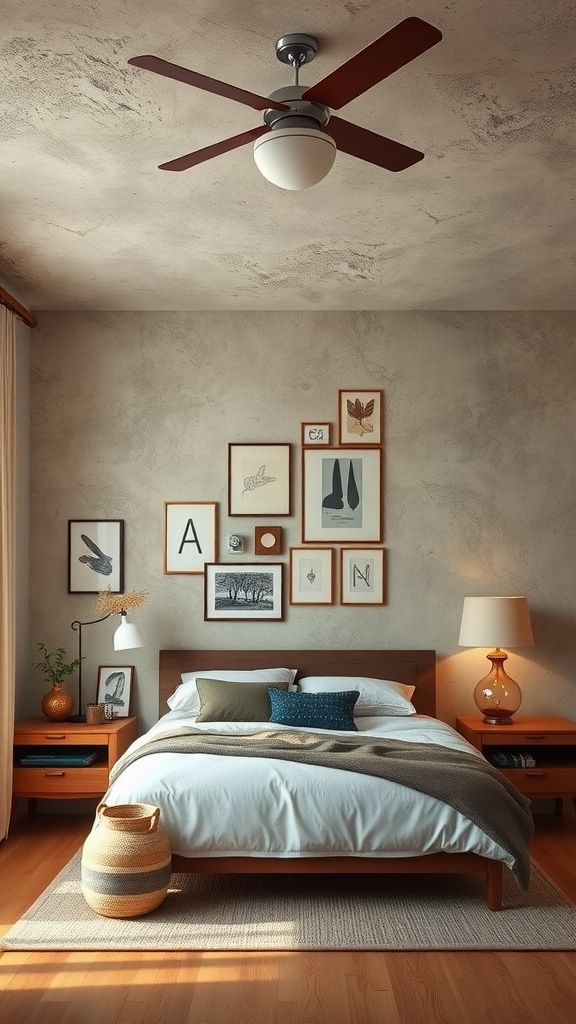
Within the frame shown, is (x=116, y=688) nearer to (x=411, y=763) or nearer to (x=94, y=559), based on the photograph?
(x=94, y=559)

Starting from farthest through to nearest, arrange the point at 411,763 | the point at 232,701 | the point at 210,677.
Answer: the point at 210,677 → the point at 232,701 → the point at 411,763

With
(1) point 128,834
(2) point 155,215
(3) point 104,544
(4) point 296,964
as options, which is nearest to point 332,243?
(2) point 155,215

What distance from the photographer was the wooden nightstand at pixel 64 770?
504 cm

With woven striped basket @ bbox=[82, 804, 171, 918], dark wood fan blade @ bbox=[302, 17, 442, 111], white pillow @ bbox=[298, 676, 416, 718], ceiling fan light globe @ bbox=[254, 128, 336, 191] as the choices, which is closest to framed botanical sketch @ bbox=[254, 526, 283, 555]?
white pillow @ bbox=[298, 676, 416, 718]

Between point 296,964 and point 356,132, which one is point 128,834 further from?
point 356,132

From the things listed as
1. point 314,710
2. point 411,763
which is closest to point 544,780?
point 314,710

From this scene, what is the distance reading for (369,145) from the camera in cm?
267

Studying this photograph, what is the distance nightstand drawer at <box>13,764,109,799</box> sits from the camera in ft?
16.5

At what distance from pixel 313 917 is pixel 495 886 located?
74 cm

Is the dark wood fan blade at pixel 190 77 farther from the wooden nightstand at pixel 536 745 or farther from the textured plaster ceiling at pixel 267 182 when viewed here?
the wooden nightstand at pixel 536 745

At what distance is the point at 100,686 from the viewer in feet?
18.5

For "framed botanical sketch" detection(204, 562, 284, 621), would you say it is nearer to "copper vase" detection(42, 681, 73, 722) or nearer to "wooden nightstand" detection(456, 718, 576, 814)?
"copper vase" detection(42, 681, 73, 722)

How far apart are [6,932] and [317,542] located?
9.26 ft

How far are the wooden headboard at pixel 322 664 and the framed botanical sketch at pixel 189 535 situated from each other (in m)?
0.53
